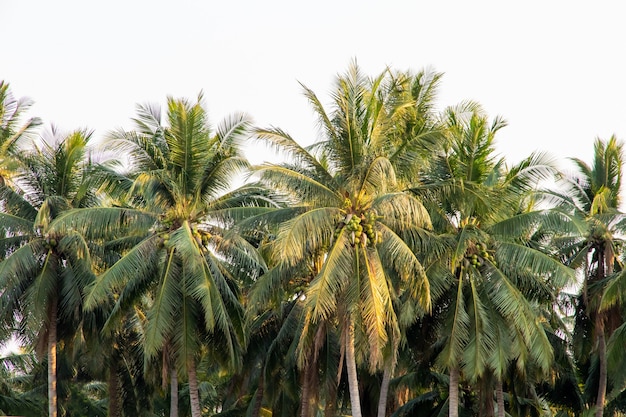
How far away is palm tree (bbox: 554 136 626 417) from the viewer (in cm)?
2798

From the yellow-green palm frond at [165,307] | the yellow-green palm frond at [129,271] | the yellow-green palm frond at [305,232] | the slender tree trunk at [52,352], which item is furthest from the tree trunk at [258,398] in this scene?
the yellow-green palm frond at [305,232]

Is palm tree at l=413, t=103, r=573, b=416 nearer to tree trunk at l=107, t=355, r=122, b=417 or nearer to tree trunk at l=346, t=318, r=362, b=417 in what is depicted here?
tree trunk at l=346, t=318, r=362, b=417

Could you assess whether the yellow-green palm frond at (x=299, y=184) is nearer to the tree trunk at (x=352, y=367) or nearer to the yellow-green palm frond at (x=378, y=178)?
the yellow-green palm frond at (x=378, y=178)

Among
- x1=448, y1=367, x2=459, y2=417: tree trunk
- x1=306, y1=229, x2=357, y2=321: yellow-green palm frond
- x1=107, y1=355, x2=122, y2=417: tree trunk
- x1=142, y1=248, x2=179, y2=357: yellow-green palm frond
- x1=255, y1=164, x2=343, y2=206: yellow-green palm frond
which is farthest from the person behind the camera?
x1=107, y1=355, x2=122, y2=417: tree trunk

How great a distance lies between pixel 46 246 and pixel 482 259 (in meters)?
11.9

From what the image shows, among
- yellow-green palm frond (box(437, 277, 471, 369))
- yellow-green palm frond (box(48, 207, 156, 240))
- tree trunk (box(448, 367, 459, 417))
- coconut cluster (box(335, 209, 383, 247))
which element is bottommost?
tree trunk (box(448, 367, 459, 417))

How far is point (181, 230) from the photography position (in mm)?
22859

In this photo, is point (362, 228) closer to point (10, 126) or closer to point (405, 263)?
point (405, 263)

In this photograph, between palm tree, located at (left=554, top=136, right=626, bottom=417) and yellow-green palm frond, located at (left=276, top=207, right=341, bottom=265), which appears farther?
palm tree, located at (left=554, top=136, right=626, bottom=417)

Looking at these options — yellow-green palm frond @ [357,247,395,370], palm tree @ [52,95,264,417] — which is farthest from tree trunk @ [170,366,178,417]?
yellow-green palm frond @ [357,247,395,370]

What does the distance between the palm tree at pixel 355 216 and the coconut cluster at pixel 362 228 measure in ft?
0.08

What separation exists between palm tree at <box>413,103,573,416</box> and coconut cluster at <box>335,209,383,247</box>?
1.59 meters

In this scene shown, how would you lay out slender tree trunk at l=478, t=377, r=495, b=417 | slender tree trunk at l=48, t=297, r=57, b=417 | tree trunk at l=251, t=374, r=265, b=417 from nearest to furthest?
slender tree trunk at l=478, t=377, r=495, b=417
slender tree trunk at l=48, t=297, r=57, b=417
tree trunk at l=251, t=374, r=265, b=417

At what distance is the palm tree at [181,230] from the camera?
22797mm
